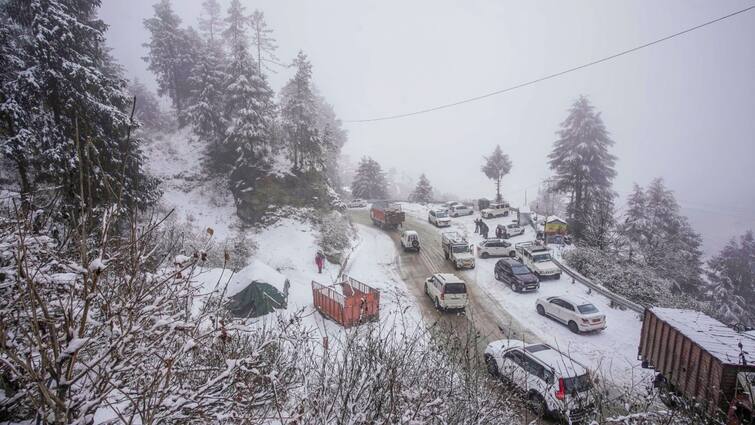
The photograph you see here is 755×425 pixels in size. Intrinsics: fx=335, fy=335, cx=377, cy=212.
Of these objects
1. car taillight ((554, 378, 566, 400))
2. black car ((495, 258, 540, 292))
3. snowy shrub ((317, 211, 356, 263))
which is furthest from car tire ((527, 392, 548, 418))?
snowy shrub ((317, 211, 356, 263))

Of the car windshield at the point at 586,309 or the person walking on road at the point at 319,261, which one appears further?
the person walking on road at the point at 319,261

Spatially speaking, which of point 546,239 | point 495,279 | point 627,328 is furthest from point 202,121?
point 627,328

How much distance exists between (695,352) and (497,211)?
30761 millimetres

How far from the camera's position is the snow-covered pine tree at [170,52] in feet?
122

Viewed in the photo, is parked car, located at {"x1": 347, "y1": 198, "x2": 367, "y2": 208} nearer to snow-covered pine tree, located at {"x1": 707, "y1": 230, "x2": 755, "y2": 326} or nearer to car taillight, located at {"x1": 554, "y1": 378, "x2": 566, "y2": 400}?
snow-covered pine tree, located at {"x1": 707, "y1": 230, "x2": 755, "y2": 326}

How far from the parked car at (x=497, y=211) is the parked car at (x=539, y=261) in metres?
16.0

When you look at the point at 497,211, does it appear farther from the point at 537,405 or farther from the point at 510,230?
the point at 537,405

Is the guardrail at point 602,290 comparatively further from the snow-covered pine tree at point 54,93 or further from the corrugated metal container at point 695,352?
the snow-covered pine tree at point 54,93

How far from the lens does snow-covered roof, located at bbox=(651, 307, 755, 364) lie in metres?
8.95

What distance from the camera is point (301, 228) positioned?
1101 inches

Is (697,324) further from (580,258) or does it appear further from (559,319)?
(580,258)

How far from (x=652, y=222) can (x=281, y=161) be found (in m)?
39.5

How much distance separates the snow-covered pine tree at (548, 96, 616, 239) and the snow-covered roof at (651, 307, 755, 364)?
22660 millimetres

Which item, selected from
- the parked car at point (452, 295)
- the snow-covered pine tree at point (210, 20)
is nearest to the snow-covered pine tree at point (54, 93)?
the parked car at point (452, 295)
